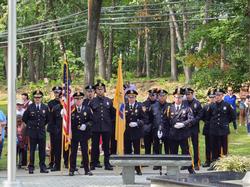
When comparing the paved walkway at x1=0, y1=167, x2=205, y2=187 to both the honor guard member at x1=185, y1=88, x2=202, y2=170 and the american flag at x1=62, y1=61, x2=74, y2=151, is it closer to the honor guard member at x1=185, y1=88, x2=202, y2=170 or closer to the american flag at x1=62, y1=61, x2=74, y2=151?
the american flag at x1=62, y1=61, x2=74, y2=151

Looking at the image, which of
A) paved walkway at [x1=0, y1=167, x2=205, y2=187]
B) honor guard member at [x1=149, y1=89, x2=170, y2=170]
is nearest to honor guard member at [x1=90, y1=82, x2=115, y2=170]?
paved walkway at [x1=0, y1=167, x2=205, y2=187]

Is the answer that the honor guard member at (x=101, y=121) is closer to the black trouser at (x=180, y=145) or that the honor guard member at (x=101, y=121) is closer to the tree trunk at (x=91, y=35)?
the black trouser at (x=180, y=145)

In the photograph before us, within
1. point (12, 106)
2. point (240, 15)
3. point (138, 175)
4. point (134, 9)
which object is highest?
point (134, 9)

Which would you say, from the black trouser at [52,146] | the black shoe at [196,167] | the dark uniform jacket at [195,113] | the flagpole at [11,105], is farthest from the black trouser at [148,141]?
the flagpole at [11,105]

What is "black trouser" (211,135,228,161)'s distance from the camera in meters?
16.6

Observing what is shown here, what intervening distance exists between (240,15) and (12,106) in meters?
15.9

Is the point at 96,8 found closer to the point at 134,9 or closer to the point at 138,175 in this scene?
the point at 138,175

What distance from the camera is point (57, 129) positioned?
16.1 metres

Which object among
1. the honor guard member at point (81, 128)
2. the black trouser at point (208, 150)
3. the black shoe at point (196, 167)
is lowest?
the black shoe at point (196, 167)

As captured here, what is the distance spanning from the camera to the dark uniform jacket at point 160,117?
15.8m

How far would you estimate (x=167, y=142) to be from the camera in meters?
16.1

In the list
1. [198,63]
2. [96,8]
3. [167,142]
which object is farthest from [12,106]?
[198,63]

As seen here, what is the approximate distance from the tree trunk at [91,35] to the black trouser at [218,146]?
6891 mm

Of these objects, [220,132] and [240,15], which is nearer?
[220,132]
